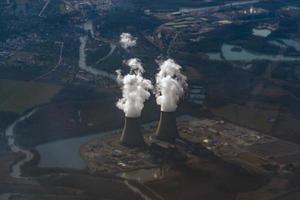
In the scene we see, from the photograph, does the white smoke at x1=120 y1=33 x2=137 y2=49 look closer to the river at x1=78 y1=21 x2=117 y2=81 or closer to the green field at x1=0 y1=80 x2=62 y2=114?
the river at x1=78 y1=21 x2=117 y2=81

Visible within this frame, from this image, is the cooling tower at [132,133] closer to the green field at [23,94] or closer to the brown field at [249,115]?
the brown field at [249,115]

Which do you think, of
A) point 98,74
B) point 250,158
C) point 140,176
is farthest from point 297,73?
point 140,176

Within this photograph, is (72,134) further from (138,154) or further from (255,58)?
(255,58)

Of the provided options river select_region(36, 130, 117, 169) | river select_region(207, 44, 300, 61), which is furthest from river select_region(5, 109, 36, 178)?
river select_region(207, 44, 300, 61)

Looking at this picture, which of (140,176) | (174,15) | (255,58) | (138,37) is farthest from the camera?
(174,15)

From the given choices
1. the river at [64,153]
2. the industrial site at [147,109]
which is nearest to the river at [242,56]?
the industrial site at [147,109]

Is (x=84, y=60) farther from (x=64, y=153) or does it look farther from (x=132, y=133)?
(x=64, y=153)
